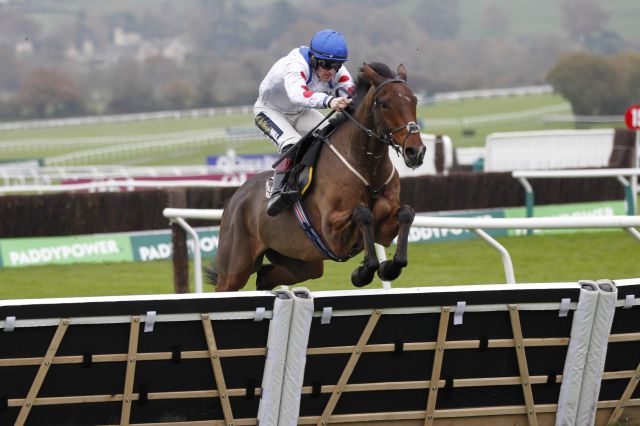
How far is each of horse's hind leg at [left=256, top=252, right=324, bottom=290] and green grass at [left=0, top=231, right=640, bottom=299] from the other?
2.16 meters

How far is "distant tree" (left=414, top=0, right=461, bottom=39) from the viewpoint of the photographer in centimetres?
8512

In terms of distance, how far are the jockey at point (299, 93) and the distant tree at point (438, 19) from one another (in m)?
79.2

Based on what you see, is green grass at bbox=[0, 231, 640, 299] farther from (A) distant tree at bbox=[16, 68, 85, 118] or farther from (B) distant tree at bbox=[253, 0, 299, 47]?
(B) distant tree at bbox=[253, 0, 299, 47]

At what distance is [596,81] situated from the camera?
2014 inches

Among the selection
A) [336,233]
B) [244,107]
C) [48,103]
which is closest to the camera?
[336,233]

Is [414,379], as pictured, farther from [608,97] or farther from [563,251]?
[608,97]

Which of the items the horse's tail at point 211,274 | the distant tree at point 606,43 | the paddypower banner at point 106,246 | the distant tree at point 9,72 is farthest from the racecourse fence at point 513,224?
the distant tree at point 606,43

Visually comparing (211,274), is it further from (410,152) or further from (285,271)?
(410,152)

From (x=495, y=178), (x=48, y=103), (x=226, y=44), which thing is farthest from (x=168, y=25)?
(x=495, y=178)

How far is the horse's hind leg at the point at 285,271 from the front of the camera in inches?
257

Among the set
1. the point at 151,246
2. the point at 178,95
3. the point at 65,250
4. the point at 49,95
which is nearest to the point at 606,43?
the point at 178,95

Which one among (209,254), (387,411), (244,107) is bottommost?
(244,107)

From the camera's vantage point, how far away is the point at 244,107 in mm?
56562

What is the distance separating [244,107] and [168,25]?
80.2 feet
